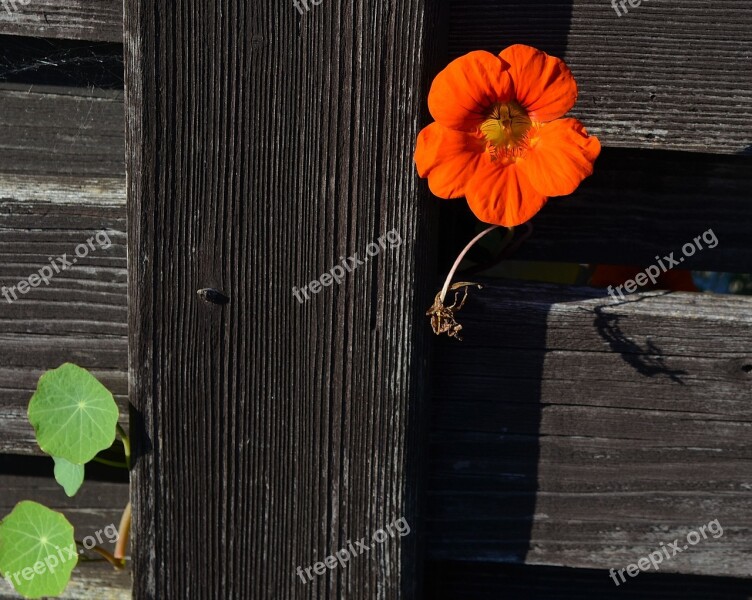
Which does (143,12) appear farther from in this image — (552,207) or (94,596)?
(94,596)

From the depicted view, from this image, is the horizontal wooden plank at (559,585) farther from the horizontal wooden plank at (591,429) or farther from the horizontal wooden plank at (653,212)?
the horizontal wooden plank at (653,212)

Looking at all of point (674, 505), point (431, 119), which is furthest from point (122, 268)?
point (674, 505)

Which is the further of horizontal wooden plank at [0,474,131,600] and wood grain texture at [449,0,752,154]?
horizontal wooden plank at [0,474,131,600]

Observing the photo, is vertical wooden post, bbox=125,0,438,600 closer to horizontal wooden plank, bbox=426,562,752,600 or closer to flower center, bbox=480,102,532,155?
flower center, bbox=480,102,532,155


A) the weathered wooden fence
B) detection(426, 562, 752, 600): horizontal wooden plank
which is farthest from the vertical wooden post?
detection(426, 562, 752, 600): horizontal wooden plank

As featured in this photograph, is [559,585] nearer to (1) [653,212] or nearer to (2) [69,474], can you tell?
(1) [653,212]

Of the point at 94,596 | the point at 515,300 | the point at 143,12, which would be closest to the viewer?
the point at 143,12
